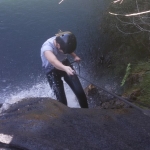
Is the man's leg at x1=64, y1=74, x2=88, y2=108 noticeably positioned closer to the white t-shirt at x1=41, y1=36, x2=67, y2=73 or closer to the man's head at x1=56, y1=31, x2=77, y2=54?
the white t-shirt at x1=41, y1=36, x2=67, y2=73

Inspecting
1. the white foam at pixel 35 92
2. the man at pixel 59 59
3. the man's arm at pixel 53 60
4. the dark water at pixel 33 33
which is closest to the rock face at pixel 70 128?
the man's arm at pixel 53 60

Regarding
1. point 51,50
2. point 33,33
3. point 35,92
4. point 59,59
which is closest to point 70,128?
point 51,50

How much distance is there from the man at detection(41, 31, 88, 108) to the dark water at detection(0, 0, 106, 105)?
13.4 feet

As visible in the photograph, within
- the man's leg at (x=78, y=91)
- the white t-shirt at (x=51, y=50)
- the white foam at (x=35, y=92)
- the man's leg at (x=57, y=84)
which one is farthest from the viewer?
the white foam at (x=35, y=92)

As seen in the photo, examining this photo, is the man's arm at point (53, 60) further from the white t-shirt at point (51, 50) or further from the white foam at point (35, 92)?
the white foam at point (35, 92)

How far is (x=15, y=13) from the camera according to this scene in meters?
14.4

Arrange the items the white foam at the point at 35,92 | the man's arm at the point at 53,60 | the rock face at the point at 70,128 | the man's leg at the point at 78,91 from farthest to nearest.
Answer: the white foam at the point at 35,92
the man's leg at the point at 78,91
the man's arm at the point at 53,60
the rock face at the point at 70,128

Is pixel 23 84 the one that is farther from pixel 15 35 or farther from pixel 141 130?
pixel 141 130

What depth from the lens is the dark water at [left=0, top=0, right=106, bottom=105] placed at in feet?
34.1

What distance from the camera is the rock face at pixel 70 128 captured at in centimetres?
224

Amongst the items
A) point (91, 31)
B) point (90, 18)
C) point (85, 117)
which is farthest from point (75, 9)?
point (85, 117)

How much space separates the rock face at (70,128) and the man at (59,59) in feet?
3.71

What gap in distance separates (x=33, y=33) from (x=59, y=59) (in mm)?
8946

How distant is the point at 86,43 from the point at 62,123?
9181mm
